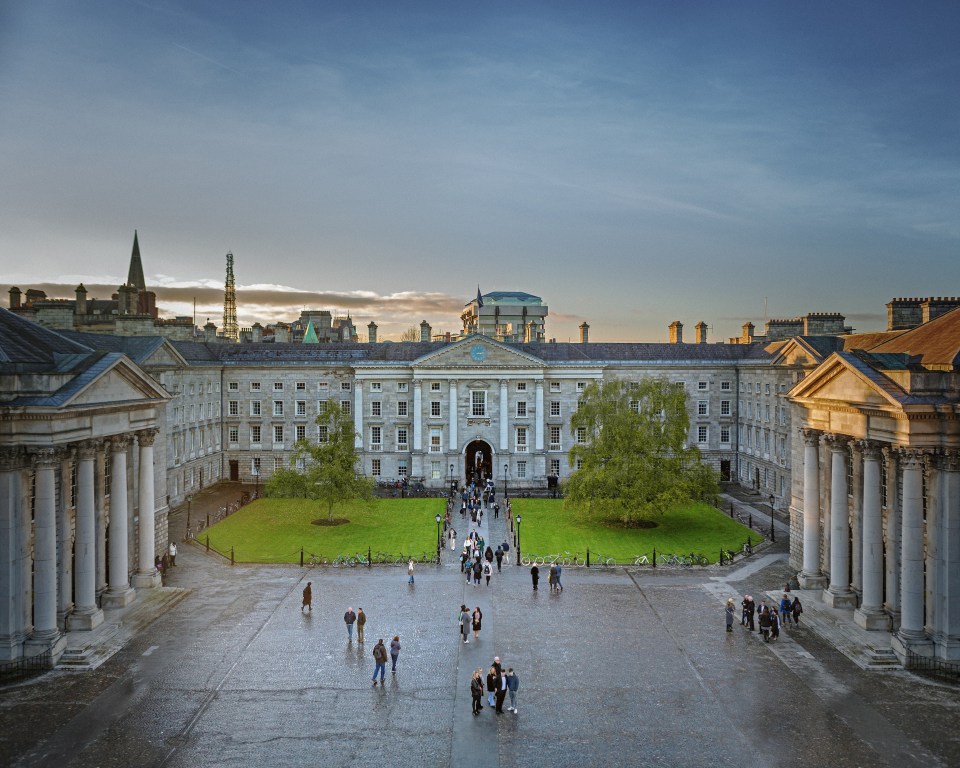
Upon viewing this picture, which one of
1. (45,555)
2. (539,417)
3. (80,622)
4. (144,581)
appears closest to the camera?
(45,555)

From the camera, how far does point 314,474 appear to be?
156 ft

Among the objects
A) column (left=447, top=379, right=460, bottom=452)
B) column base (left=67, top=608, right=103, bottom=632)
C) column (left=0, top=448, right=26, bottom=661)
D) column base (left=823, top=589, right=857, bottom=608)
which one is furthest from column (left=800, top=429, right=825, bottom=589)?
column (left=447, top=379, right=460, bottom=452)

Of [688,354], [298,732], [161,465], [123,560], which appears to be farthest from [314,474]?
[688,354]

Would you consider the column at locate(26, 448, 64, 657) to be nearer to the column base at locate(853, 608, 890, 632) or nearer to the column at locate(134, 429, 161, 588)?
the column at locate(134, 429, 161, 588)

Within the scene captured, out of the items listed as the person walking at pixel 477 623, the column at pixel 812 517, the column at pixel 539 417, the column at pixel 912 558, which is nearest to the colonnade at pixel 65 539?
the person walking at pixel 477 623

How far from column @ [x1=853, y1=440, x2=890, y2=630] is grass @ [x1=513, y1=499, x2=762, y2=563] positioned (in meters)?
12.4

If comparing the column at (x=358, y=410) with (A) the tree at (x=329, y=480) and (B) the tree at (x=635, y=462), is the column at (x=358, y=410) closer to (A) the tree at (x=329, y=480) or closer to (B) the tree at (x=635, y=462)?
(A) the tree at (x=329, y=480)

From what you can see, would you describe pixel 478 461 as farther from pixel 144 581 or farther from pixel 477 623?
pixel 477 623

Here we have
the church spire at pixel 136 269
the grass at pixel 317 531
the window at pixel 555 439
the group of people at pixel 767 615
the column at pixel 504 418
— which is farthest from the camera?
the church spire at pixel 136 269

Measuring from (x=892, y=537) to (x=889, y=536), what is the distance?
0.24 meters

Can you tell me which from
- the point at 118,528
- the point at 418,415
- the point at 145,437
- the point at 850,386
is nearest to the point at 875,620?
the point at 850,386

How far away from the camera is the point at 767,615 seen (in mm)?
27375

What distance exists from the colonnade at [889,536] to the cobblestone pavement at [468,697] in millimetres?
2236

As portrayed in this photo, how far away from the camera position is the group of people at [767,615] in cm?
2736
